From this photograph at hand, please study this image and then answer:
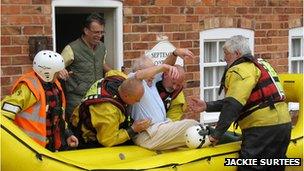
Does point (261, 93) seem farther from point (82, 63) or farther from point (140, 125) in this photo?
point (82, 63)

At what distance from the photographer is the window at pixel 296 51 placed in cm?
891

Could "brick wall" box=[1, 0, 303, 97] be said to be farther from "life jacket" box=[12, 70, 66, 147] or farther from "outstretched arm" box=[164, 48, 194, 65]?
"life jacket" box=[12, 70, 66, 147]

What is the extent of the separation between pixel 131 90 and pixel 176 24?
2.68m

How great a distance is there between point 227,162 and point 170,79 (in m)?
0.94

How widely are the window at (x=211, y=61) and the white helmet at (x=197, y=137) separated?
2732mm

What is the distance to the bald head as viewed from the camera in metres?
4.76

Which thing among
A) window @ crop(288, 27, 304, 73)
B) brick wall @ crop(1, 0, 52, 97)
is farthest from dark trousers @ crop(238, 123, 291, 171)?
window @ crop(288, 27, 304, 73)

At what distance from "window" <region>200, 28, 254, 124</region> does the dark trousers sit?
274 centimetres

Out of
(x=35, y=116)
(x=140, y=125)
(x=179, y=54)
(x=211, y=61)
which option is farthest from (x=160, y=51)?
(x=35, y=116)

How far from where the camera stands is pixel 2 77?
225 inches

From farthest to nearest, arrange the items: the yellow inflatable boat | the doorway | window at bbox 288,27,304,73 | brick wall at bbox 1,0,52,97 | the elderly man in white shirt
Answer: window at bbox 288,27,304,73, the doorway, brick wall at bbox 1,0,52,97, the elderly man in white shirt, the yellow inflatable boat

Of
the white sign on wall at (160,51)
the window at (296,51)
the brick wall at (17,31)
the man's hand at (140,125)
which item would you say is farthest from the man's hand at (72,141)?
the window at (296,51)

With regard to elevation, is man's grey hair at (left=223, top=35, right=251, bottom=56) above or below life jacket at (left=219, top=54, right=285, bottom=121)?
above

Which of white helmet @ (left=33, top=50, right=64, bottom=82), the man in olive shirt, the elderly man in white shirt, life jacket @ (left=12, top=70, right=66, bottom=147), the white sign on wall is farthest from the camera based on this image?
the white sign on wall
